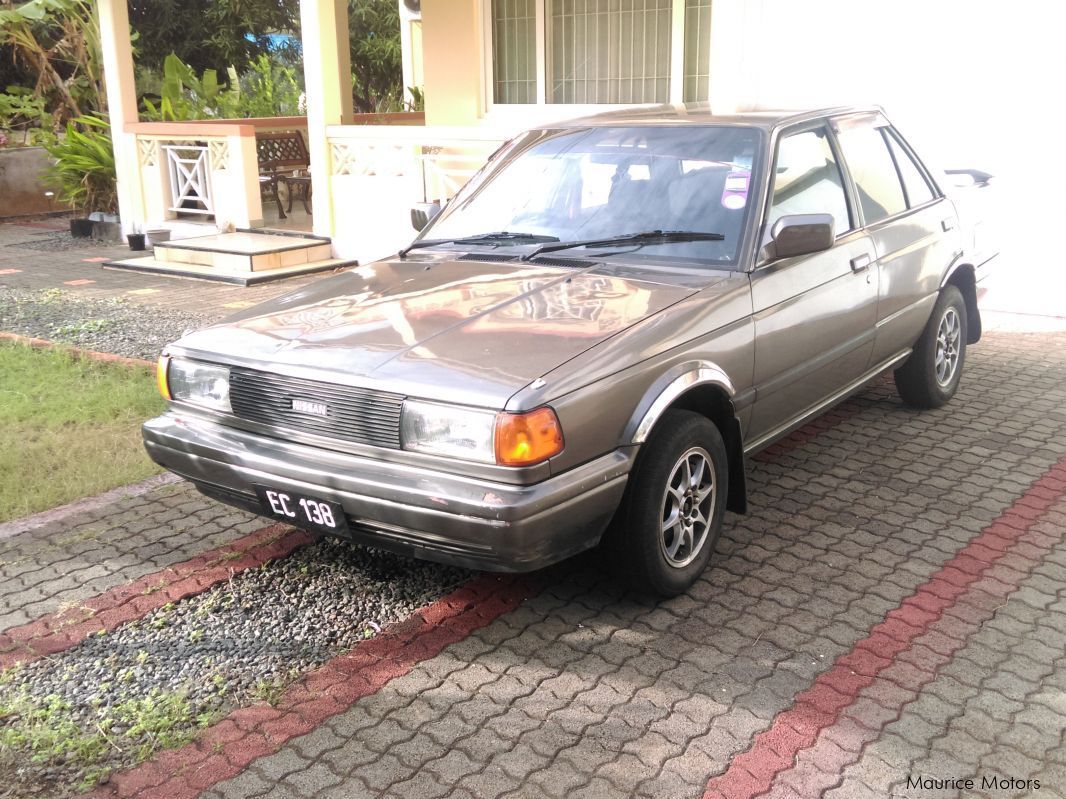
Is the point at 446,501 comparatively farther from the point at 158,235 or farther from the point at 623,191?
the point at 158,235

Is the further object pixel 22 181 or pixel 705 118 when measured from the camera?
pixel 22 181

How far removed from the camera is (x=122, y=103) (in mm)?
13234

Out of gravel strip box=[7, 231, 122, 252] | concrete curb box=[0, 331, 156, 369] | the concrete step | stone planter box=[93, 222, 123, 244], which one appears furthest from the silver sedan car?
stone planter box=[93, 222, 123, 244]

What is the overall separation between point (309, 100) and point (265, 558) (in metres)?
8.23

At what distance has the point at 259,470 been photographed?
3732mm

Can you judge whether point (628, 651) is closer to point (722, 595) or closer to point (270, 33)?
point (722, 595)

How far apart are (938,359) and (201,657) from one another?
4.66 metres

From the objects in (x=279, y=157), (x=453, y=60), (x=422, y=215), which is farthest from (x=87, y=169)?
(x=422, y=215)

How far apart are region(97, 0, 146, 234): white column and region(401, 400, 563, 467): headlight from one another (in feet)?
37.3

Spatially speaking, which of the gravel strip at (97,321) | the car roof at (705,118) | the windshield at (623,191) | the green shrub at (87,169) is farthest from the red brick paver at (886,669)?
the green shrub at (87,169)

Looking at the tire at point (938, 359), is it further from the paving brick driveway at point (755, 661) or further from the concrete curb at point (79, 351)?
the concrete curb at point (79, 351)

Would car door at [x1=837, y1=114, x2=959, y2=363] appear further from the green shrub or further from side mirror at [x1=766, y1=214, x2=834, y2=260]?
the green shrub

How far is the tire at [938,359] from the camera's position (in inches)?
239

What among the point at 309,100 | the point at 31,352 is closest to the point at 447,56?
the point at 309,100
